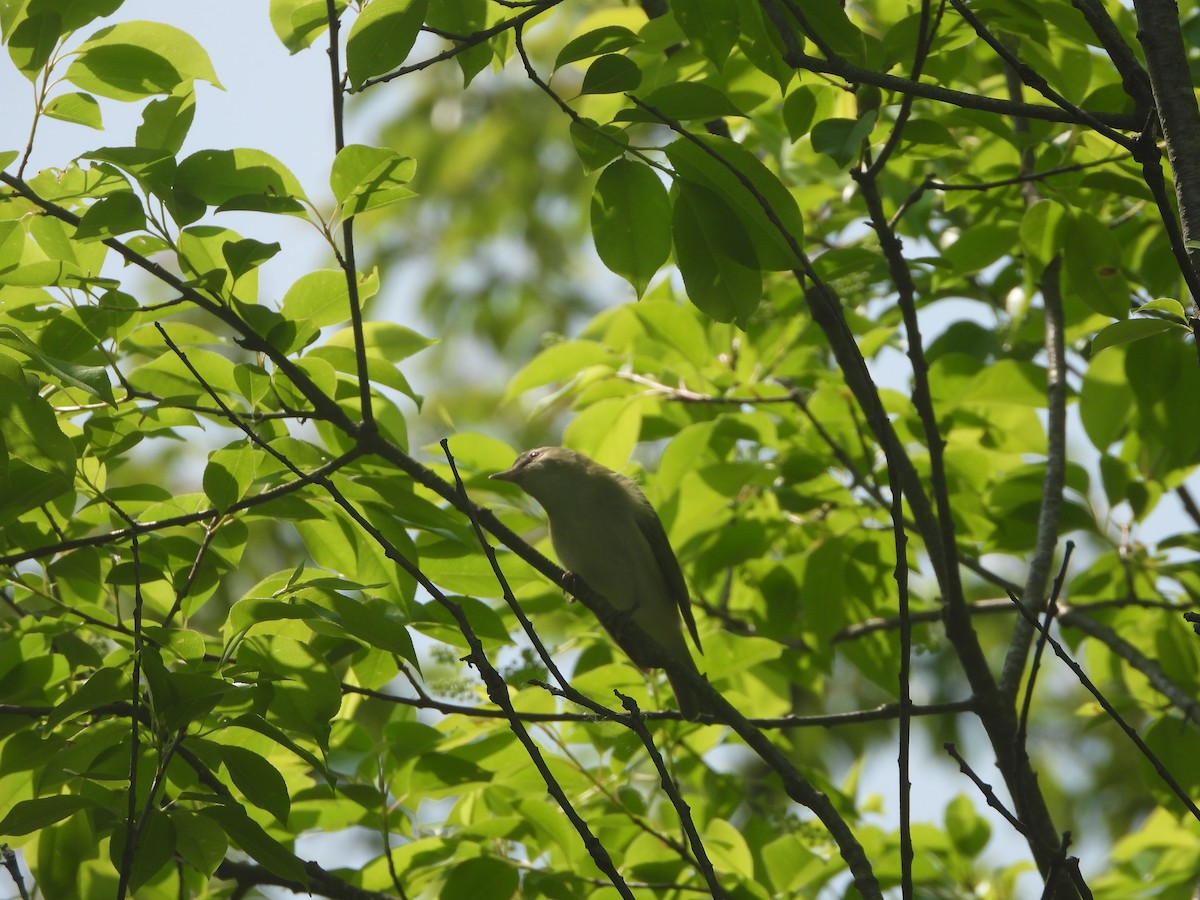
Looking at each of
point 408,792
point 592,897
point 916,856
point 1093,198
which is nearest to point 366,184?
point 408,792

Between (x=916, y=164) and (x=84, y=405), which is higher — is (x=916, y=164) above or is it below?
above

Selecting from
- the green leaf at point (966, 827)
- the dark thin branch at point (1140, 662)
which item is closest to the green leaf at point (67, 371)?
the dark thin branch at point (1140, 662)

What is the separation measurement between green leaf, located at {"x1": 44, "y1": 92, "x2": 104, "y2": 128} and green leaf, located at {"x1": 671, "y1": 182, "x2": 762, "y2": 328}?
4.35 feet

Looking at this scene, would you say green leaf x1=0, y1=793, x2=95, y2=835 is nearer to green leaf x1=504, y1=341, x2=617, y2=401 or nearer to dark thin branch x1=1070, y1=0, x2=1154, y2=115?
green leaf x1=504, y1=341, x2=617, y2=401

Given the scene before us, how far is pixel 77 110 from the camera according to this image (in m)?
2.57

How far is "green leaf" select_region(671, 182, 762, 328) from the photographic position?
2.44 meters

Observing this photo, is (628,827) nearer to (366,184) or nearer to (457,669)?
(457,669)

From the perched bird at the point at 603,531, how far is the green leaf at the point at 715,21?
2.57 meters

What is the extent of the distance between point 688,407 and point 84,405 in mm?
2034

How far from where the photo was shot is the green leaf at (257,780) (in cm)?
216

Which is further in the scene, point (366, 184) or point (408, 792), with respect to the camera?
point (408, 792)

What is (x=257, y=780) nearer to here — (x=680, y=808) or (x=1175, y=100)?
(x=680, y=808)

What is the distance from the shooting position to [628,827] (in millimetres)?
3279

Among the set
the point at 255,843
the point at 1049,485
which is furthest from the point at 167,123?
the point at 1049,485
